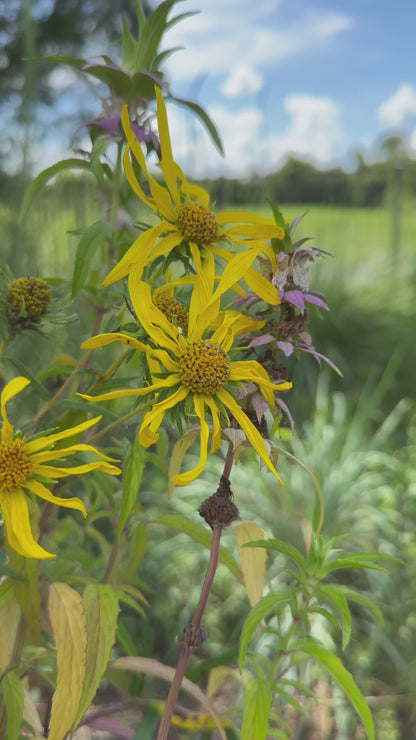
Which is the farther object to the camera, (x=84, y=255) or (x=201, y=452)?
(x=84, y=255)

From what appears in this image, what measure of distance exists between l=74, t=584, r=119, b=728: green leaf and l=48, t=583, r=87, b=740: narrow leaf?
11 mm

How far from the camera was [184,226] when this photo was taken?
1.93 feet

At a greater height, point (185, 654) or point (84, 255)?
point (84, 255)

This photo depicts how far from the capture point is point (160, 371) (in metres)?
0.52

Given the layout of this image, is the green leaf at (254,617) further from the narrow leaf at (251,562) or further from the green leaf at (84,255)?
the green leaf at (84,255)

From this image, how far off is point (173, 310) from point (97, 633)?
0.98ft

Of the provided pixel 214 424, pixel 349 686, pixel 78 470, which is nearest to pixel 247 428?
pixel 214 424

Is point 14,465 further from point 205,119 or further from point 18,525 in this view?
point 205,119

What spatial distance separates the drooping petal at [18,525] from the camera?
473mm

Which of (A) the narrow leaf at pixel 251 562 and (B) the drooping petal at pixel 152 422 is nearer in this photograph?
(B) the drooping petal at pixel 152 422

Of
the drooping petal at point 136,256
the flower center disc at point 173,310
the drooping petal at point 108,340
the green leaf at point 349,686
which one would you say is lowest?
the green leaf at point 349,686

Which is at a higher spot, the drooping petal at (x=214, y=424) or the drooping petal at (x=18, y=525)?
the drooping petal at (x=214, y=424)

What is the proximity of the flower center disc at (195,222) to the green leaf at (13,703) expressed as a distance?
45 cm

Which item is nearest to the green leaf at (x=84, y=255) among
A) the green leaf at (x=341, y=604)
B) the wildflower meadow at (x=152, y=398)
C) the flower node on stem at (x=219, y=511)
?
the wildflower meadow at (x=152, y=398)
